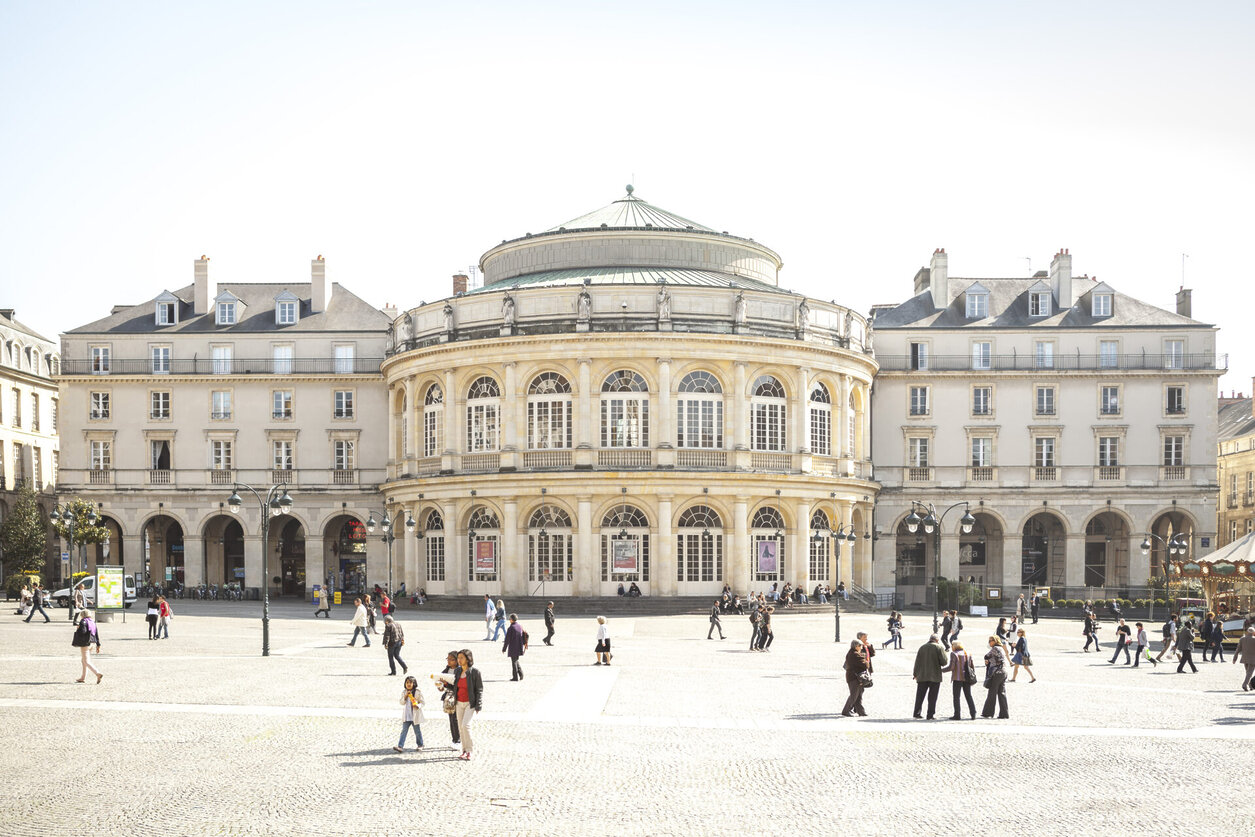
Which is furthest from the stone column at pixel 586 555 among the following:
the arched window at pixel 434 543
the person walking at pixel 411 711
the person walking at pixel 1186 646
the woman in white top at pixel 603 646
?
the person walking at pixel 411 711

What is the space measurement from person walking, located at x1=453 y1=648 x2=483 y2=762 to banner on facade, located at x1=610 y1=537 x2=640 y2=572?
39793 mm

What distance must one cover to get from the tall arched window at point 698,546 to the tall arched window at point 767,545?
5.87 feet

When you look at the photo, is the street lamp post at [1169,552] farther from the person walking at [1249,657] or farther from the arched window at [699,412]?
the person walking at [1249,657]

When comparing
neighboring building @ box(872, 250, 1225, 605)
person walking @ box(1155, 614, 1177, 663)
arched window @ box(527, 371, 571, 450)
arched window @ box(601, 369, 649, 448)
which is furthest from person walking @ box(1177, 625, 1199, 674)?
neighboring building @ box(872, 250, 1225, 605)

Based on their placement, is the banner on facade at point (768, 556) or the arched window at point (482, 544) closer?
the banner on facade at point (768, 556)

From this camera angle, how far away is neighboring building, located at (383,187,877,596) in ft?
194

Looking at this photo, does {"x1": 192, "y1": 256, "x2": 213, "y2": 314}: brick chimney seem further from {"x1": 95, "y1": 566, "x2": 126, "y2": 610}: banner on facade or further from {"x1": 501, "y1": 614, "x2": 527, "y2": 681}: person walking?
{"x1": 501, "y1": 614, "x2": 527, "y2": 681}: person walking

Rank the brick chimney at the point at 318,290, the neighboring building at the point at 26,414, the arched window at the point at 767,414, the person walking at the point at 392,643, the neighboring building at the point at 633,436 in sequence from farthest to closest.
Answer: the neighboring building at the point at 26,414 < the brick chimney at the point at 318,290 < the arched window at the point at 767,414 < the neighboring building at the point at 633,436 < the person walking at the point at 392,643

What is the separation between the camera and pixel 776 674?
107 ft

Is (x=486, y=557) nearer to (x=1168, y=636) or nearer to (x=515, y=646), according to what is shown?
(x=515, y=646)

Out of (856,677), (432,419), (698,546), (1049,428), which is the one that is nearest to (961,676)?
(856,677)

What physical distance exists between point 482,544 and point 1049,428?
34300 mm

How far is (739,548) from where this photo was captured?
2352 inches

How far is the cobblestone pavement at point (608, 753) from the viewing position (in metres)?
16.1
